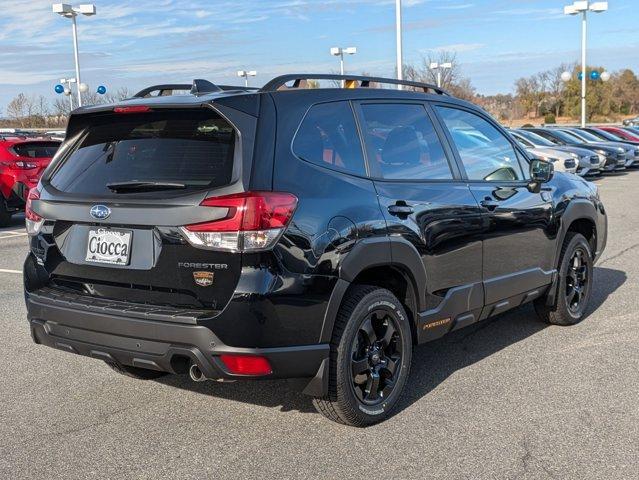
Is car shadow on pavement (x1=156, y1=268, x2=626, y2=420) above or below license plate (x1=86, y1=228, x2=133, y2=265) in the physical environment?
below

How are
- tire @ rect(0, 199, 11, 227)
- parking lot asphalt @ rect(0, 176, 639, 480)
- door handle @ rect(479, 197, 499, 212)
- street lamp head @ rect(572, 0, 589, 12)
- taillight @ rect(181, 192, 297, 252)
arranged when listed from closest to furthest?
taillight @ rect(181, 192, 297, 252) < parking lot asphalt @ rect(0, 176, 639, 480) < door handle @ rect(479, 197, 499, 212) < tire @ rect(0, 199, 11, 227) < street lamp head @ rect(572, 0, 589, 12)

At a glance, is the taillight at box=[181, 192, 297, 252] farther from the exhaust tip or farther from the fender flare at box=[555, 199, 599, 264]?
the fender flare at box=[555, 199, 599, 264]

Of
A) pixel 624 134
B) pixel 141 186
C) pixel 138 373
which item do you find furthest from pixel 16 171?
pixel 624 134

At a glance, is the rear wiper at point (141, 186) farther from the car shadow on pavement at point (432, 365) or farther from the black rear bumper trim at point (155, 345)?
the car shadow on pavement at point (432, 365)

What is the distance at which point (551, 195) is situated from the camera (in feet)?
18.4

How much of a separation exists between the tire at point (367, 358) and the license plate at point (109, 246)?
1119 mm

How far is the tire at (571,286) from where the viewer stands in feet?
19.1

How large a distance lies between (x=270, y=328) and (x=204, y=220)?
23.1 inches

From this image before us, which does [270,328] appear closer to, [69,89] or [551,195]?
[551,195]

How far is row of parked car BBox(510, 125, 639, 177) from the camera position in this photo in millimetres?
19703

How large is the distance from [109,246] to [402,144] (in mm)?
1799

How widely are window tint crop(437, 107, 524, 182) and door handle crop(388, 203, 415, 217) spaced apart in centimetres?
81

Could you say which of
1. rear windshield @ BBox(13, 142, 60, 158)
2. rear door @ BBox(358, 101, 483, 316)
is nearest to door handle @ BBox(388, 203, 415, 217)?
rear door @ BBox(358, 101, 483, 316)

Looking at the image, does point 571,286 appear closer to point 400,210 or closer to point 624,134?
point 400,210
